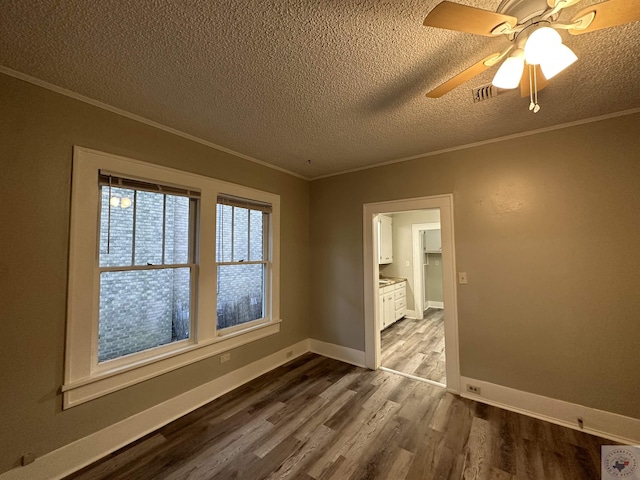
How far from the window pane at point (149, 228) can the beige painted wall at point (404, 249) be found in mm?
4588

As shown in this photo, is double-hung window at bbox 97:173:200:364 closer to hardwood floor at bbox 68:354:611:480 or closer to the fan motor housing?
hardwood floor at bbox 68:354:611:480

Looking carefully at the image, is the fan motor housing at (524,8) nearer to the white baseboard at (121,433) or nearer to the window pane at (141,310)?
the window pane at (141,310)

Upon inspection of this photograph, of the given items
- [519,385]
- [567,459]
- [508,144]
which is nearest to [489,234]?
[508,144]

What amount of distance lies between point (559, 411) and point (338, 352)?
228cm

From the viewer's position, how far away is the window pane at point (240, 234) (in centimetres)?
297

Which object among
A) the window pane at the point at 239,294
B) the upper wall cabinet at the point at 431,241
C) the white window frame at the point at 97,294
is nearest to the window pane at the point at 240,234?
the window pane at the point at 239,294

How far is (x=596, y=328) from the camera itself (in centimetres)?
213

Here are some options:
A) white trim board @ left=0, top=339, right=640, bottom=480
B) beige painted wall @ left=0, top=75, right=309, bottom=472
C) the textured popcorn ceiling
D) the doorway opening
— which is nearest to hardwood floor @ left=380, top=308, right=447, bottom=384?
the doorway opening

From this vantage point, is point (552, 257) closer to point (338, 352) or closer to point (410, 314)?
point (338, 352)

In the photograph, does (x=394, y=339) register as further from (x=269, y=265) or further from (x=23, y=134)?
(x=23, y=134)

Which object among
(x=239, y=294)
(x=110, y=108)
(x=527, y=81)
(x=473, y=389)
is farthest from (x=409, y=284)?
(x=110, y=108)

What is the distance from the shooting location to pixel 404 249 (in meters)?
5.69

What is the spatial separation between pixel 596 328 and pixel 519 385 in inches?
31.9

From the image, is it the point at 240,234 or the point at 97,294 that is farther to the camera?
the point at 240,234
